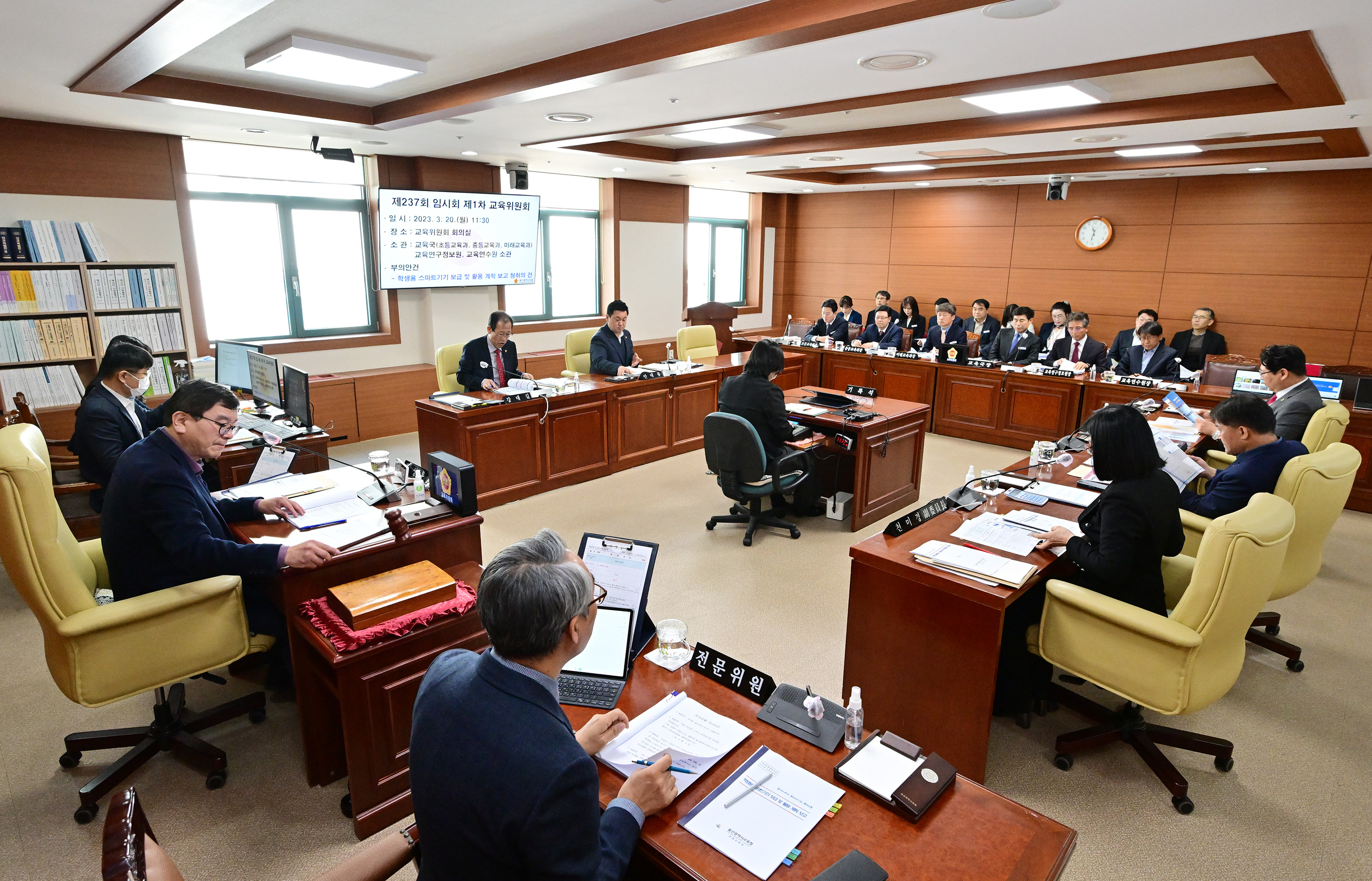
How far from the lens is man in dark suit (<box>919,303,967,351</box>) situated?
8156mm

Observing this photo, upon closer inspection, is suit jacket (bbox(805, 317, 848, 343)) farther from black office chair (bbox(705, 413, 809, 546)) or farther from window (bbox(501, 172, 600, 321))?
black office chair (bbox(705, 413, 809, 546))

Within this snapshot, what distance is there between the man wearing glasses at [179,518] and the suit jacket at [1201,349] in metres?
8.44

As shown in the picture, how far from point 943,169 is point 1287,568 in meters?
6.12

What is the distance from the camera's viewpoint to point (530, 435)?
5.41 meters

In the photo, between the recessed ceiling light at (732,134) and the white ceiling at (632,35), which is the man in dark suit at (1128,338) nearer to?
the white ceiling at (632,35)

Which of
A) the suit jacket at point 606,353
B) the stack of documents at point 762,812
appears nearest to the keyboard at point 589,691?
the stack of documents at point 762,812

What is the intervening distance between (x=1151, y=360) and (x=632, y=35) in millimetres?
6296

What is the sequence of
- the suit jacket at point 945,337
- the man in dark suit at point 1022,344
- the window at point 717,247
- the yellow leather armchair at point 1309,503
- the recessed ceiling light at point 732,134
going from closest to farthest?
the yellow leather armchair at point 1309,503 < the recessed ceiling light at point 732,134 < the man in dark suit at point 1022,344 < the suit jacket at point 945,337 < the window at point 717,247

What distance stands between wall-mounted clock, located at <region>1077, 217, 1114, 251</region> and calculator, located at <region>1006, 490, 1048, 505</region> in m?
6.48

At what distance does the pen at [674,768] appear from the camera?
5.12 feet

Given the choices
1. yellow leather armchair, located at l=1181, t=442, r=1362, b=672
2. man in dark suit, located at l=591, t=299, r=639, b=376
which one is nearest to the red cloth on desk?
yellow leather armchair, located at l=1181, t=442, r=1362, b=672

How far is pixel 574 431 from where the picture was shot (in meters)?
5.69

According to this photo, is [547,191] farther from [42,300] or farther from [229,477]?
[229,477]

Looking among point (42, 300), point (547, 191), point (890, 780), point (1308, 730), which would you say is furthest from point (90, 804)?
point (547, 191)
